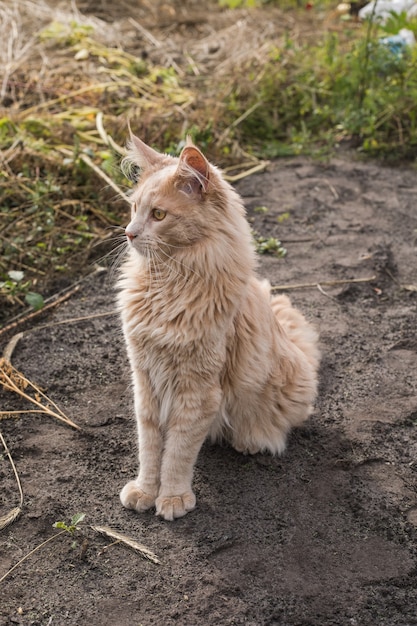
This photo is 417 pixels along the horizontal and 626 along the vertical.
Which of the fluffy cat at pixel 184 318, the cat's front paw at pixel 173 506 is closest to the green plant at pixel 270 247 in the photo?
the fluffy cat at pixel 184 318

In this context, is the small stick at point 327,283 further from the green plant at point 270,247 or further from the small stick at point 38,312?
the small stick at point 38,312

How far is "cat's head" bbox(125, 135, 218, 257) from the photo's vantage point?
2.66 meters

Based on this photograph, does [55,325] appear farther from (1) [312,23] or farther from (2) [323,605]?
(1) [312,23]

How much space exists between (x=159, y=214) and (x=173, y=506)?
1.14 metres

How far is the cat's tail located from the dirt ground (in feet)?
0.75

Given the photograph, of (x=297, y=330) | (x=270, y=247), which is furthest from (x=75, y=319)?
(x=270, y=247)

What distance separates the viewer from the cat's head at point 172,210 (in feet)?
8.73

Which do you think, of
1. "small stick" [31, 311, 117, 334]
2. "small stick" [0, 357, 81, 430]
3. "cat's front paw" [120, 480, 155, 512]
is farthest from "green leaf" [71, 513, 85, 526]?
"small stick" [31, 311, 117, 334]

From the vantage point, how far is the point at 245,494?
3.01 meters

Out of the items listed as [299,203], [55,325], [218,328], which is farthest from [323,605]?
[299,203]

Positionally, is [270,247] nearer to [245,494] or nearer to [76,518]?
[245,494]

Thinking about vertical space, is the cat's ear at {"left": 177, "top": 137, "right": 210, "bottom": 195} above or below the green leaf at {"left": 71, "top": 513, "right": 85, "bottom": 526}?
above

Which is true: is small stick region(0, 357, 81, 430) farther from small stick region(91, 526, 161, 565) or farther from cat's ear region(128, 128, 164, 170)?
cat's ear region(128, 128, 164, 170)

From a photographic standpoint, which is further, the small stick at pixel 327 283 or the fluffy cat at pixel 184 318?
the small stick at pixel 327 283
